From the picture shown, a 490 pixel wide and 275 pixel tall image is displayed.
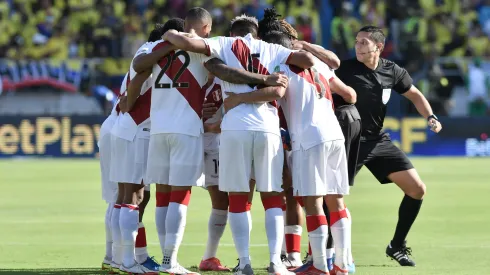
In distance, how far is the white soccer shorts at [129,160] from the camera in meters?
8.53

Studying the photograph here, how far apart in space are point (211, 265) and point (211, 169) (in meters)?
0.90

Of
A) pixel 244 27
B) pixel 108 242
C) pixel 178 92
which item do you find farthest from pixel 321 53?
pixel 108 242

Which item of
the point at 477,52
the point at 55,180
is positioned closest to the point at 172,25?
the point at 55,180

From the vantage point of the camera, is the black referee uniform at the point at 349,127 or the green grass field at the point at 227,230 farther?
the green grass field at the point at 227,230

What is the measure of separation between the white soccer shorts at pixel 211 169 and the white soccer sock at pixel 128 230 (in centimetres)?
84

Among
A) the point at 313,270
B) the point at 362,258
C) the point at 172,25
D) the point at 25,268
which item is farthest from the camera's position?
the point at 362,258

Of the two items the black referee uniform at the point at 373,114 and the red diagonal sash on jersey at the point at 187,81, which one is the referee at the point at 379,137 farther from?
the red diagonal sash on jersey at the point at 187,81

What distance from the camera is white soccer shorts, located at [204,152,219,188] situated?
29.4ft

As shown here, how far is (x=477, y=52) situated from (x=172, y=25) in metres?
22.7

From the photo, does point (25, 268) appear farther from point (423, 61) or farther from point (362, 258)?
point (423, 61)

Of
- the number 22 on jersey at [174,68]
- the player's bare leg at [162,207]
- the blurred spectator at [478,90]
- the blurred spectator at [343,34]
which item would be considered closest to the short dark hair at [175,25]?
the number 22 on jersey at [174,68]

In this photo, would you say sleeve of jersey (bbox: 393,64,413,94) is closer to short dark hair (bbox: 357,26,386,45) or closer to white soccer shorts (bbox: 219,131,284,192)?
short dark hair (bbox: 357,26,386,45)

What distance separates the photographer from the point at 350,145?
30.0 feet

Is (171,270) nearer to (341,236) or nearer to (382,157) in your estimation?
(341,236)
